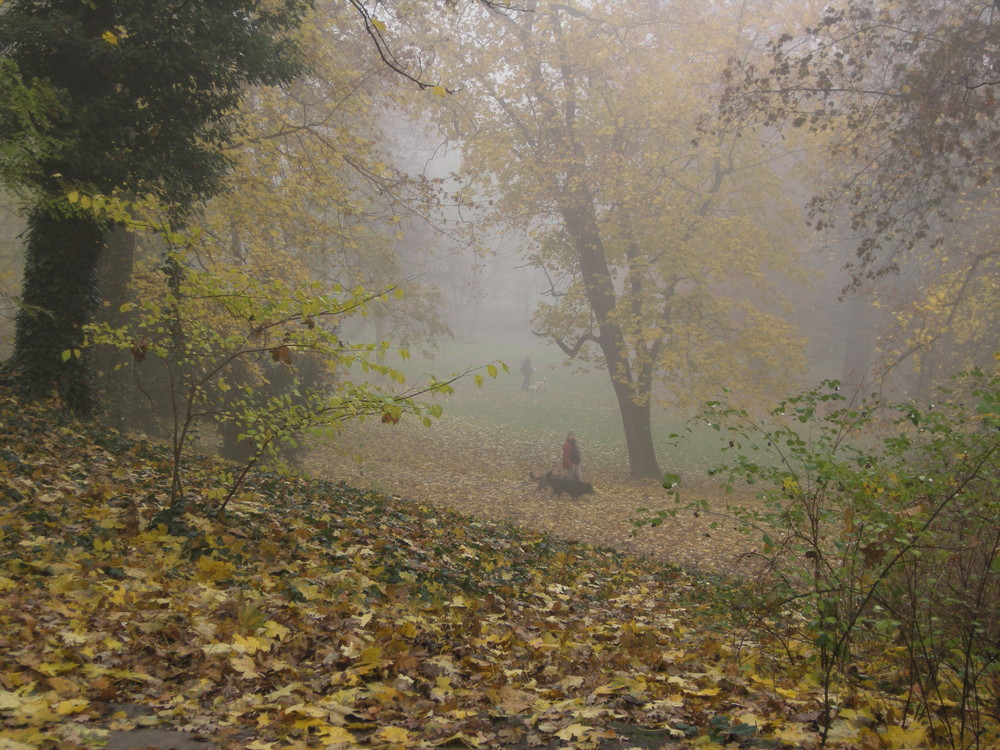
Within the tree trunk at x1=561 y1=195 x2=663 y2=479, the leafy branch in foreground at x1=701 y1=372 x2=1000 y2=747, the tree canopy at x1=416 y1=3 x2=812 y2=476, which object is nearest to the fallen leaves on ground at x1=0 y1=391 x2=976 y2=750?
the leafy branch in foreground at x1=701 y1=372 x2=1000 y2=747

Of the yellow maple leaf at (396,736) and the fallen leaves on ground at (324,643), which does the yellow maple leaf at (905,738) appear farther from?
the yellow maple leaf at (396,736)

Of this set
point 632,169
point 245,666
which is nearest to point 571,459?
point 632,169

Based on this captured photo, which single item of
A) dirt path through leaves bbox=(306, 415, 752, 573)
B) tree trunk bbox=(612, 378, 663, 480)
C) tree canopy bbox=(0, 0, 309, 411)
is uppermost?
tree canopy bbox=(0, 0, 309, 411)

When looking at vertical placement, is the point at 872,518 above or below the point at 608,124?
below

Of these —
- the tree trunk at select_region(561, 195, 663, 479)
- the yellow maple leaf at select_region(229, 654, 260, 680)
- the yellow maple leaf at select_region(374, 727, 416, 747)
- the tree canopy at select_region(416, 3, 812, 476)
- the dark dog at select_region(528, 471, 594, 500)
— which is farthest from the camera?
the tree trunk at select_region(561, 195, 663, 479)

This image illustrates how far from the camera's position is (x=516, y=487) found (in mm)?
17344

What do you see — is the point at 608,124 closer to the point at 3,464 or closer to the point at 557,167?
the point at 557,167

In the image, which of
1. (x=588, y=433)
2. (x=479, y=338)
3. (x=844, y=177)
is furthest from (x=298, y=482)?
(x=479, y=338)

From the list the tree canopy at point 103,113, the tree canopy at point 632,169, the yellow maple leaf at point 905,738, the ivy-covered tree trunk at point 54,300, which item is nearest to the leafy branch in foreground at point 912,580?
the yellow maple leaf at point 905,738

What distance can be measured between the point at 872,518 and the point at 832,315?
33724 millimetres

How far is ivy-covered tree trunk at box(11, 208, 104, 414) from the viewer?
9156mm

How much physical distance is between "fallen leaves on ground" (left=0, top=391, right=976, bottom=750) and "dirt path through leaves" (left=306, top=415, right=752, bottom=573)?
3932mm

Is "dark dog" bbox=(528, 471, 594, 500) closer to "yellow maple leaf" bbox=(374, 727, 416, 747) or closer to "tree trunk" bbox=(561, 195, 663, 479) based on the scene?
"tree trunk" bbox=(561, 195, 663, 479)

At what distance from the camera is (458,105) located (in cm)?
1906
